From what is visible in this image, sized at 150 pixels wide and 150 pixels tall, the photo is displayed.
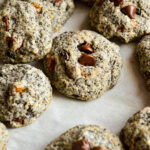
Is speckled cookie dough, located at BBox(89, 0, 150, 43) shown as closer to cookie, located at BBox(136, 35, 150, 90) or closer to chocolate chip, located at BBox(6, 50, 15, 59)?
cookie, located at BBox(136, 35, 150, 90)

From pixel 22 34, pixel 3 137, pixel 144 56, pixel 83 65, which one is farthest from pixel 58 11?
pixel 3 137

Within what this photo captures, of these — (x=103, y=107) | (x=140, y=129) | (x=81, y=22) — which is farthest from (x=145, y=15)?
(x=140, y=129)

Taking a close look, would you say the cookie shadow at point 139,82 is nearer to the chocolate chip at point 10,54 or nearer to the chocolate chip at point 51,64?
the chocolate chip at point 51,64

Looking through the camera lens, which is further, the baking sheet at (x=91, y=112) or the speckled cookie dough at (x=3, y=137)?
the baking sheet at (x=91, y=112)

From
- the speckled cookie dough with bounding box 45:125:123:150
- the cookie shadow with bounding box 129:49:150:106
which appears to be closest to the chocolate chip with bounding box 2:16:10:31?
the speckled cookie dough with bounding box 45:125:123:150

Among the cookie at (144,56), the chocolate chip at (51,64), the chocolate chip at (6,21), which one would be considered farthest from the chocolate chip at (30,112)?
the cookie at (144,56)

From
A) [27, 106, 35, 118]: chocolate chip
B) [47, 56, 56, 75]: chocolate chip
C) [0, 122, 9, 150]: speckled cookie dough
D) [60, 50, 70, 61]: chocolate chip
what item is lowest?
[0, 122, 9, 150]: speckled cookie dough
